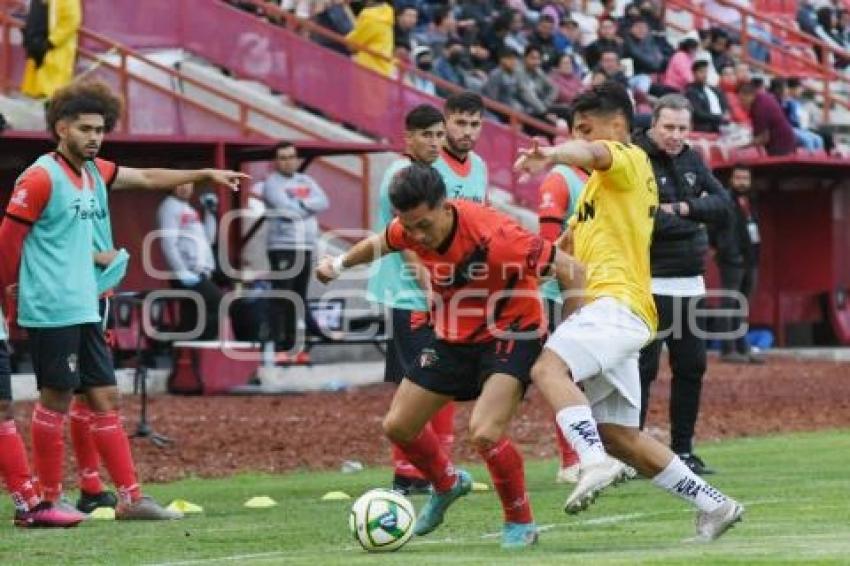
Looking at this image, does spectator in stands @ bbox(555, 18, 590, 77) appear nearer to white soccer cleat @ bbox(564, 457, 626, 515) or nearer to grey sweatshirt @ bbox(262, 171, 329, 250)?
grey sweatshirt @ bbox(262, 171, 329, 250)

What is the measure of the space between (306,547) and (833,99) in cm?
2624

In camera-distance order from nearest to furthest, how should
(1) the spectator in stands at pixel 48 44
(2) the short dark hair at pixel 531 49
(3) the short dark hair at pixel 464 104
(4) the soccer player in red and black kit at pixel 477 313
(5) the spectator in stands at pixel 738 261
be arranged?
(4) the soccer player in red and black kit at pixel 477 313 → (3) the short dark hair at pixel 464 104 → (1) the spectator in stands at pixel 48 44 → (5) the spectator in stands at pixel 738 261 → (2) the short dark hair at pixel 531 49

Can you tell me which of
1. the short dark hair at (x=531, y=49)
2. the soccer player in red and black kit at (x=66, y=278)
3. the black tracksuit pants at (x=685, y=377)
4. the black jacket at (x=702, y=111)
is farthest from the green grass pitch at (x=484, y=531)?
the black jacket at (x=702, y=111)

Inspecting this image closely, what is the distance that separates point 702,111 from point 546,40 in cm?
247

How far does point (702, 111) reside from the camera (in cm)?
3102

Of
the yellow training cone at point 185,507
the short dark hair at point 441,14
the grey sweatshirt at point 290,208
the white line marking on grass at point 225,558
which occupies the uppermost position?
the short dark hair at point 441,14

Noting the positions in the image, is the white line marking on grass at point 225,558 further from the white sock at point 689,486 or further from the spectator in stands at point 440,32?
the spectator in stands at point 440,32

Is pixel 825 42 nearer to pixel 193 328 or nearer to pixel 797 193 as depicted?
pixel 797 193

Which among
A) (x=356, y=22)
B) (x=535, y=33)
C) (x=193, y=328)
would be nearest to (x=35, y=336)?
(x=193, y=328)

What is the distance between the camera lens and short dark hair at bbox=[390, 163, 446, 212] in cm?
1044

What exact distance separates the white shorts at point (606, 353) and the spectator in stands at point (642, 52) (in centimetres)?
2146

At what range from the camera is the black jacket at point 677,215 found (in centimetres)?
1454

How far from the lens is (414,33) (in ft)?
100

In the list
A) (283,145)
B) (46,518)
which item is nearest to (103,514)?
(46,518)
